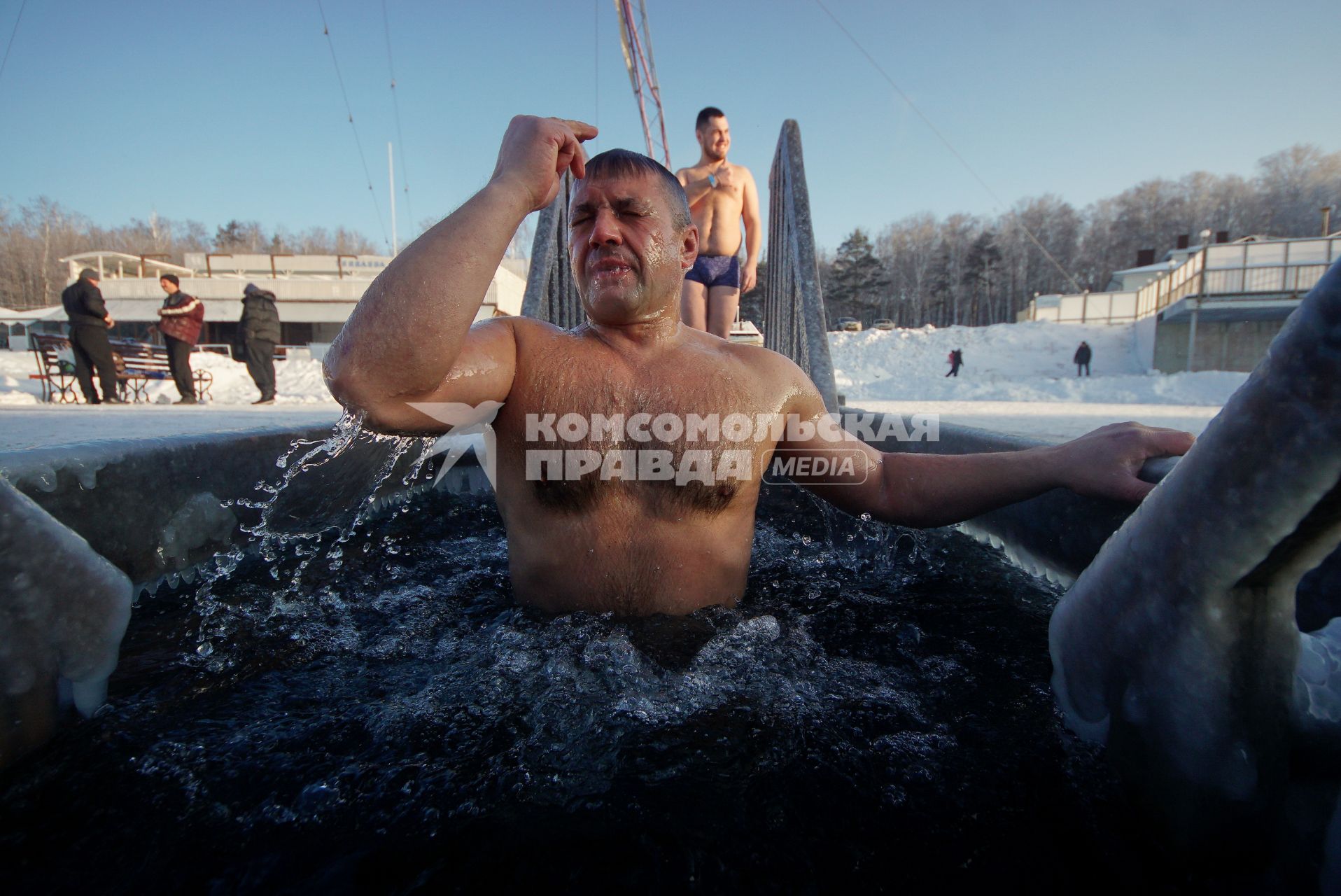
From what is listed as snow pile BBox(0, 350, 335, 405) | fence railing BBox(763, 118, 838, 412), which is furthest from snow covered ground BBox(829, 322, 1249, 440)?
snow pile BBox(0, 350, 335, 405)

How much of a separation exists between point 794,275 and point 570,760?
3.74 metres

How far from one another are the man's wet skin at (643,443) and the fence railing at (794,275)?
1.87m

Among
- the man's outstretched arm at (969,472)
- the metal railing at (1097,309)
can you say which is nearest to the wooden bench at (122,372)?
the man's outstretched arm at (969,472)

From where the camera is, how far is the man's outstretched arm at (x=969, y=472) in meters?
1.46

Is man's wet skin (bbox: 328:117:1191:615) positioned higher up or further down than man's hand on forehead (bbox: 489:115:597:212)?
further down

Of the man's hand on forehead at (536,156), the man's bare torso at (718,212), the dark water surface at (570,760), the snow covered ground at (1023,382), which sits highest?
the man's bare torso at (718,212)

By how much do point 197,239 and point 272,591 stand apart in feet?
270

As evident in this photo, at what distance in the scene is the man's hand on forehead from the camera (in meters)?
1.35

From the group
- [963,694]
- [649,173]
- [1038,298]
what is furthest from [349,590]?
[1038,298]

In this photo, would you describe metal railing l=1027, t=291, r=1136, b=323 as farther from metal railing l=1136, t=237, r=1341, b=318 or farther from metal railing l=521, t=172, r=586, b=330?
metal railing l=521, t=172, r=586, b=330

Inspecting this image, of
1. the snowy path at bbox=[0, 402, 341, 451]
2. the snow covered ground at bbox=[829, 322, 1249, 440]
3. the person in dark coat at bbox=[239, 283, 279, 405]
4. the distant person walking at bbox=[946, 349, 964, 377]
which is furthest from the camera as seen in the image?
the distant person walking at bbox=[946, 349, 964, 377]

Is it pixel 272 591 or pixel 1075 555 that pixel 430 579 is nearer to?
pixel 272 591

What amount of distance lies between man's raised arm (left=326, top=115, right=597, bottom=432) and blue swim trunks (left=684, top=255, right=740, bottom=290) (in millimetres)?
3620

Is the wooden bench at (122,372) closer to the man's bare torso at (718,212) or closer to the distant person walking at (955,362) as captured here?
the man's bare torso at (718,212)
